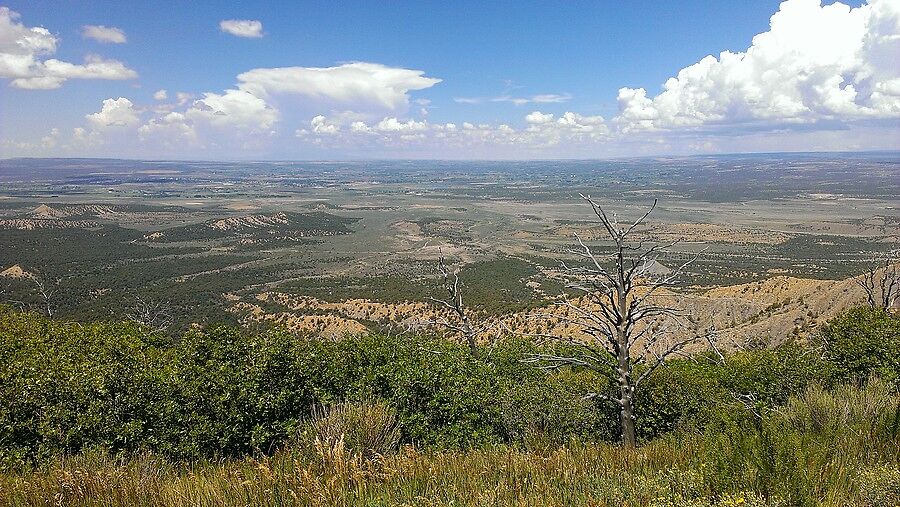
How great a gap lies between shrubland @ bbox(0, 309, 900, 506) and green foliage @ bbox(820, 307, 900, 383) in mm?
62

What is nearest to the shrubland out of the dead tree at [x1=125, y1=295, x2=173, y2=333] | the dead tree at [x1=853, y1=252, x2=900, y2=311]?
the dead tree at [x1=125, y1=295, x2=173, y2=333]

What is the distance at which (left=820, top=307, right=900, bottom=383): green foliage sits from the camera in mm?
12716

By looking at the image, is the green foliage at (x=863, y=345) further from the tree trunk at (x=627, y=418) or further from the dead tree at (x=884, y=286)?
the tree trunk at (x=627, y=418)

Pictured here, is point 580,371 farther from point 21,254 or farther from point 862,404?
point 21,254

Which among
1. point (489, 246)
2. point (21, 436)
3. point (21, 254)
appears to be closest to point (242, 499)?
point (21, 436)

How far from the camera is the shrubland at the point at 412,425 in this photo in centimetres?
411

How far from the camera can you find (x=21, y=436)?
9492 mm

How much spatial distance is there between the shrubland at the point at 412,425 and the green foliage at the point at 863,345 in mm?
62

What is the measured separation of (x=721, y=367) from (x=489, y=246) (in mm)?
90885

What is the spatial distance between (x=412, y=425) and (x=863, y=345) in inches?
481

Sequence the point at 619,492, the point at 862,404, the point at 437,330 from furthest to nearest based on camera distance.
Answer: the point at 437,330, the point at 862,404, the point at 619,492

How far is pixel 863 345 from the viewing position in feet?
45.2

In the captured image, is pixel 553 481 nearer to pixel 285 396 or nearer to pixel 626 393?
pixel 626 393

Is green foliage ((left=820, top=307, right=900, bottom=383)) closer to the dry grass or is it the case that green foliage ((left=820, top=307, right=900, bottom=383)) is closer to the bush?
the dry grass
